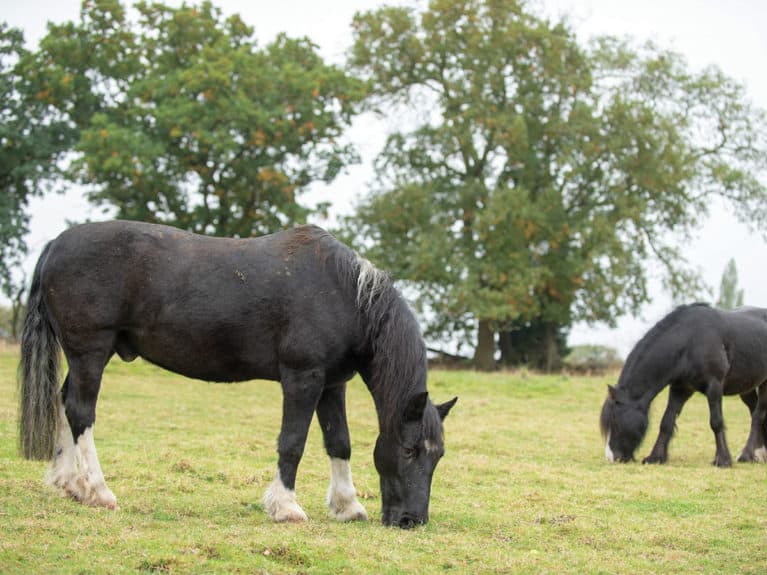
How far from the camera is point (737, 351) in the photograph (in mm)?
12523

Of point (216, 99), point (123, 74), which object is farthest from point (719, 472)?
point (123, 74)

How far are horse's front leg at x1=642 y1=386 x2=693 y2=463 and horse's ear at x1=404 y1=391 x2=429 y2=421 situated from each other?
237 inches

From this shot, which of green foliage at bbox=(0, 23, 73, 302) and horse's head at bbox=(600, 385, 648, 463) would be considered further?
green foliage at bbox=(0, 23, 73, 302)

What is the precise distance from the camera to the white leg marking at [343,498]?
7.25 m

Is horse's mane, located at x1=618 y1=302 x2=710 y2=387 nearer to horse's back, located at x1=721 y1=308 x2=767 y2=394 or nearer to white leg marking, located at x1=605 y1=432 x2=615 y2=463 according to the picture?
horse's back, located at x1=721 y1=308 x2=767 y2=394

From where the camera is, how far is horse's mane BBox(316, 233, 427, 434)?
6.99 metres

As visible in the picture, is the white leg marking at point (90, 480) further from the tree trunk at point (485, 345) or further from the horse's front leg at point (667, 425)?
the tree trunk at point (485, 345)

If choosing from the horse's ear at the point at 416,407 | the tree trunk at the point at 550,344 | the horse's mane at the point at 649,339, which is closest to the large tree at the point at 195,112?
the tree trunk at the point at 550,344

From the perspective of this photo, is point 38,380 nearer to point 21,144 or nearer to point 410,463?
point 410,463

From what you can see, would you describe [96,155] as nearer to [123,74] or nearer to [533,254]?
[123,74]

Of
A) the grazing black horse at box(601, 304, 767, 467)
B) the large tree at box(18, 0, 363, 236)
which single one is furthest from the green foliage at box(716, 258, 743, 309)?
the grazing black horse at box(601, 304, 767, 467)

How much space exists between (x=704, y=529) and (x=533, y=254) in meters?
23.2

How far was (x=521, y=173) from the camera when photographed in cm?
3200

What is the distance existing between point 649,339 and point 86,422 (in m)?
8.06
